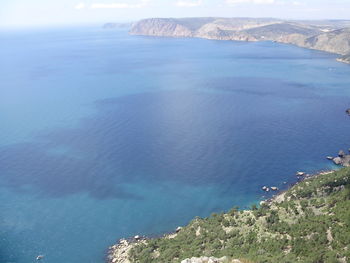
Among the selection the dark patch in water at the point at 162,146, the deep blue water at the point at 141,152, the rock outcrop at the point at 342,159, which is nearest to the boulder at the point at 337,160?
the rock outcrop at the point at 342,159

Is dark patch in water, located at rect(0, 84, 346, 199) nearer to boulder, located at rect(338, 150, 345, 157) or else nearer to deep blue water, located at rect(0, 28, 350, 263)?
deep blue water, located at rect(0, 28, 350, 263)

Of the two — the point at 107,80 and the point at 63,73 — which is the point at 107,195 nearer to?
the point at 107,80

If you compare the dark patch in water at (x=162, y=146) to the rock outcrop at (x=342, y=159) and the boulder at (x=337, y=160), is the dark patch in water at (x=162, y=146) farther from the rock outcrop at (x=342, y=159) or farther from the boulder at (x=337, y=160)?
the rock outcrop at (x=342, y=159)

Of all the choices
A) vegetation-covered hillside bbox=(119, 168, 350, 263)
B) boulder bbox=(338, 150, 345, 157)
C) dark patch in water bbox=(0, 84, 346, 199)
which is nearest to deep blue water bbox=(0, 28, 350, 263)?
dark patch in water bbox=(0, 84, 346, 199)

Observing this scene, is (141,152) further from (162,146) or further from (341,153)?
(341,153)

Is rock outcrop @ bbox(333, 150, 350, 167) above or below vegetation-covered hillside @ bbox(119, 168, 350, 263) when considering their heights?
below

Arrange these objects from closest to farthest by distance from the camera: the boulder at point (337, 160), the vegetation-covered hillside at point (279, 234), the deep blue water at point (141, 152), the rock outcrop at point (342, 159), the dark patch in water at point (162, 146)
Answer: the vegetation-covered hillside at point (279, 234), the deep blue water at point (141, 152), the dark patch in water at point (162, 146), the rock outcrop at point (342, 159), the boulder at point (337, 160)

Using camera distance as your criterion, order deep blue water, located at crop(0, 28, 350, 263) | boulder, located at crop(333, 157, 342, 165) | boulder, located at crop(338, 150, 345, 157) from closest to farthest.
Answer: deep blue water, located at crop(0, 28, 350, 263), boulder, located at crop(333, 157, 342, 165), boulder, located at crop(338, 150, 345, 157)

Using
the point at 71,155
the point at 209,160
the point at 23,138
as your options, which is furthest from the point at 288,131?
the point at 23,138
